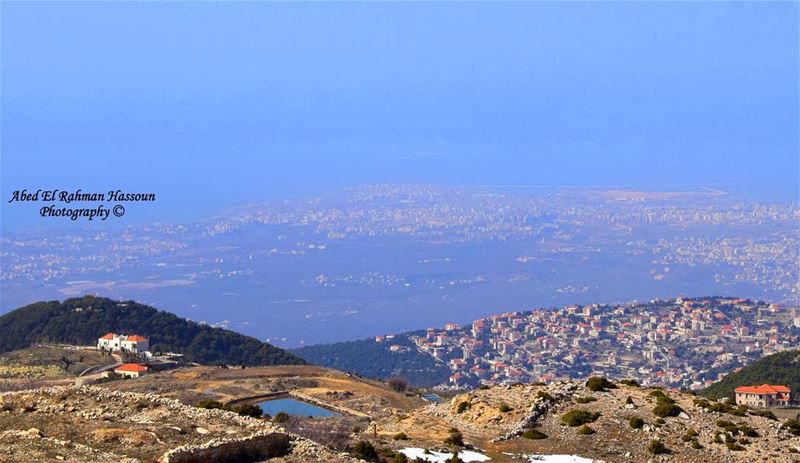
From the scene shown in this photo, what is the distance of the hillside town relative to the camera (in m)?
99.2

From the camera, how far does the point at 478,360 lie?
108m

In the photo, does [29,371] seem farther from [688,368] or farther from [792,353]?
[688,368]

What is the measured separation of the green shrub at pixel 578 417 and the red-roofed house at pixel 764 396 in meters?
21.3

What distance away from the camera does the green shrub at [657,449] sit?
29.7 meters

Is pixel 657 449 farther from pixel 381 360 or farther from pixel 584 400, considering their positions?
pixel 381 360

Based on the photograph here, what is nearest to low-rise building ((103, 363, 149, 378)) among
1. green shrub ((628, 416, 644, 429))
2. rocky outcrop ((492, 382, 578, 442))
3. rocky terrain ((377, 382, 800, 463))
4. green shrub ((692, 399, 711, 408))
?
rocky terrain ((377, 382, 800, 463))

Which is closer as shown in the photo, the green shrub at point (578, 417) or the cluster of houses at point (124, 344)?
the green shrub at point (578, 417)

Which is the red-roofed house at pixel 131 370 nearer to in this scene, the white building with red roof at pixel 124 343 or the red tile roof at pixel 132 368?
the red tile roof at pixel 132 368

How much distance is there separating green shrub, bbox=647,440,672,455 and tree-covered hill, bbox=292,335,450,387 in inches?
2481

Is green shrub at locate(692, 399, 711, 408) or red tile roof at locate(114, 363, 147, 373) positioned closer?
green shrub at locate(692, 399, 711, 408)

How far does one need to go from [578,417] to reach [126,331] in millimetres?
52988

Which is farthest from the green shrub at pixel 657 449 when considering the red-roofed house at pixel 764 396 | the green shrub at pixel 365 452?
the red-roofed house at pixel 764 396

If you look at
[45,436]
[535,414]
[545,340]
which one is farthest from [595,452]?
[545,340]

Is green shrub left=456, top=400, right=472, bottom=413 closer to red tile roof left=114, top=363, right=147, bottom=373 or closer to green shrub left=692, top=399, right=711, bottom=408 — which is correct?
green shrub left=692, top=399, right=711, bottom=408
